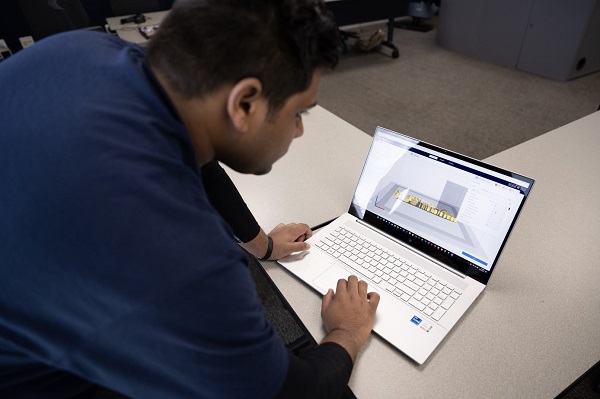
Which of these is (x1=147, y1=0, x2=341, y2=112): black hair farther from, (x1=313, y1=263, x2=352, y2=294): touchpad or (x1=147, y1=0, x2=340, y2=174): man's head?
(x1=313, y1=263, x2=352, y2=294): touchpad

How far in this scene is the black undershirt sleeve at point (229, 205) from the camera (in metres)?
0.89

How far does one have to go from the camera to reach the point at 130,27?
2752 millimetres

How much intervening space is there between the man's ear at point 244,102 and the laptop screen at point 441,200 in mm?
427

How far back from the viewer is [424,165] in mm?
853

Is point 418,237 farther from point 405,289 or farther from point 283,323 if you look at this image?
point 283,323

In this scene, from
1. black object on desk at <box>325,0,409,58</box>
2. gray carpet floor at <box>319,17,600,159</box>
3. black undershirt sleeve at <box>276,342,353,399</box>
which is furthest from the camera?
black object on desk at <box>325,0,409,58</box>

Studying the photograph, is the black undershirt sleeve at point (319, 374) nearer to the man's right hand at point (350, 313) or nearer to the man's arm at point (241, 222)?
the man's right hand at point (350, 313)

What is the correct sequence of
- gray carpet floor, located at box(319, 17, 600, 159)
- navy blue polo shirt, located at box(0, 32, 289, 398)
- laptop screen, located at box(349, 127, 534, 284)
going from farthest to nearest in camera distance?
gray carpet floor, located at box(319, 17, 600, 159)
laptop screen, located at box(349, 127, 534, 284)
navy blue polo shirt, located at box(0, 32, 289, 398)

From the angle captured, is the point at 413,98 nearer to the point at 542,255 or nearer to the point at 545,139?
the point at 545,139

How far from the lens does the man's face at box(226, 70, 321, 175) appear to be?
0.60m

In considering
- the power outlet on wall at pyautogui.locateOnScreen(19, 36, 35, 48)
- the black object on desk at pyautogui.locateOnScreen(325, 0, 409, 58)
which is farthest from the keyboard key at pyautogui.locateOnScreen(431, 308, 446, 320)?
the black object on desk at pyautogui.locateOnScreen(325, 0, 409, 58)

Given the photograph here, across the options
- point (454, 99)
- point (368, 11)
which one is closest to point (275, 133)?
point (454, 99)

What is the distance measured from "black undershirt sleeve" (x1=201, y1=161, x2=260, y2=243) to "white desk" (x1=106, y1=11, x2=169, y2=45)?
1881 millimetres

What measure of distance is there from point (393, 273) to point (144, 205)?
569mm
